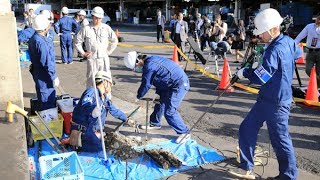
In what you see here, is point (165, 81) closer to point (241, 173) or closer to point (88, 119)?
point (88, 119)

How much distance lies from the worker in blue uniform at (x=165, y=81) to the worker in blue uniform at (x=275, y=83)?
4.81 ft

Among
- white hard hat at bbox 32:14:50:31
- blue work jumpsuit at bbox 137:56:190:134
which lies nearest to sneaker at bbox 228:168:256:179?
blue work jumpsuit at bbox 137:56:190:134

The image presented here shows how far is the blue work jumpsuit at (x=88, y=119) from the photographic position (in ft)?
15.7

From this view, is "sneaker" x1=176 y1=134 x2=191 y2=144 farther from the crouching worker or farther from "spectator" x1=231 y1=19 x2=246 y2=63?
"spectator" x1=231 y1=19 x2=246 y2=63

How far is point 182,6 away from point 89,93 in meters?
34.0

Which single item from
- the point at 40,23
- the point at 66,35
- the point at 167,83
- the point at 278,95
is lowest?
the point at 167,83

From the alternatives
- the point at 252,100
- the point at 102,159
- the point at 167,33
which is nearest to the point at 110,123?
the point at 102,159

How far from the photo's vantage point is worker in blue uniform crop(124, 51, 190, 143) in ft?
17.2

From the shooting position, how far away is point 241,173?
4449 millimetres

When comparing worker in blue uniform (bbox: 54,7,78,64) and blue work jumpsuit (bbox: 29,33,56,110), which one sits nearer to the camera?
blue work jumpsuit (bbox: 29,33,56,110)

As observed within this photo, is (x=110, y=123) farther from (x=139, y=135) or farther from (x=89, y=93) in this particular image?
(x=89, y=93)

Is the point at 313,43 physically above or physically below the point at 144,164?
above

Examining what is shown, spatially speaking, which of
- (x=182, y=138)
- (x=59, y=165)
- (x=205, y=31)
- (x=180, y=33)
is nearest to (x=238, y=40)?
(x=180, y=33)

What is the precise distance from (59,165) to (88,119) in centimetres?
90
